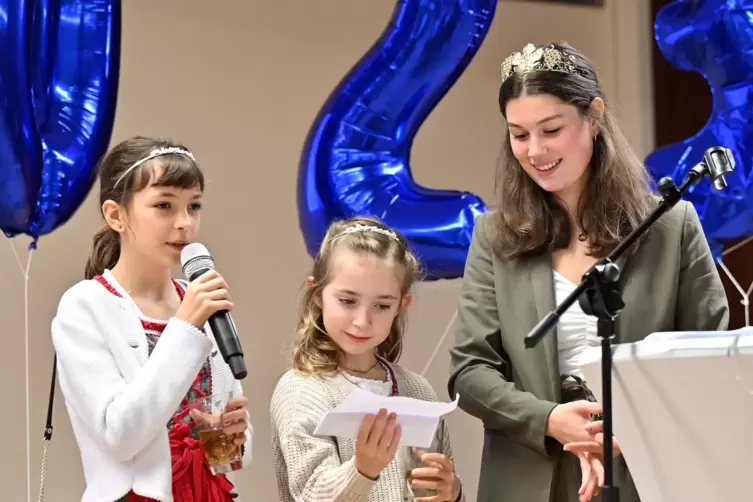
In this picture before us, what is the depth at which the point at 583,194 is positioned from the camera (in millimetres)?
1971

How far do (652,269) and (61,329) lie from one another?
1.08m

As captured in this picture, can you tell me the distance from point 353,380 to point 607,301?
2.34 feet

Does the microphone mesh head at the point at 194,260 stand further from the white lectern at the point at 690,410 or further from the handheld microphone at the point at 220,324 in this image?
the white lectern at the point at 690,410

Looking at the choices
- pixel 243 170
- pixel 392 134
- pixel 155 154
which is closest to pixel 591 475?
pixel 155 154

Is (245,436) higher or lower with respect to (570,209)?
lower

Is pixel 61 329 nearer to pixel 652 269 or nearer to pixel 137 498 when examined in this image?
pixel 137 498

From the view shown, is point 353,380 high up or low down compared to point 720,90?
down

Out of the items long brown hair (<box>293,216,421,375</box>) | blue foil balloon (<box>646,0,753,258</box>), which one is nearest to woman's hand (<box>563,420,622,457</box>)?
long brown hair (<box>293,216,421,375</box>)

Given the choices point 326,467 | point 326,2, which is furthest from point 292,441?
point 326,2

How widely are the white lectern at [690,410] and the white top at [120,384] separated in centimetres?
76

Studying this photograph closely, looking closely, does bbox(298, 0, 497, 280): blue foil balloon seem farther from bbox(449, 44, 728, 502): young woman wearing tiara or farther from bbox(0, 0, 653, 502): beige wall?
bbox(0, 0, 653, 502): beige wall

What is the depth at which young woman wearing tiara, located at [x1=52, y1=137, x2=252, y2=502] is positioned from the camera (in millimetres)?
1784

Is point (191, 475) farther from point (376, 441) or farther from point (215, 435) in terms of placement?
point (376, 441)

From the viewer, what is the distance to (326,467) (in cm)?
181
